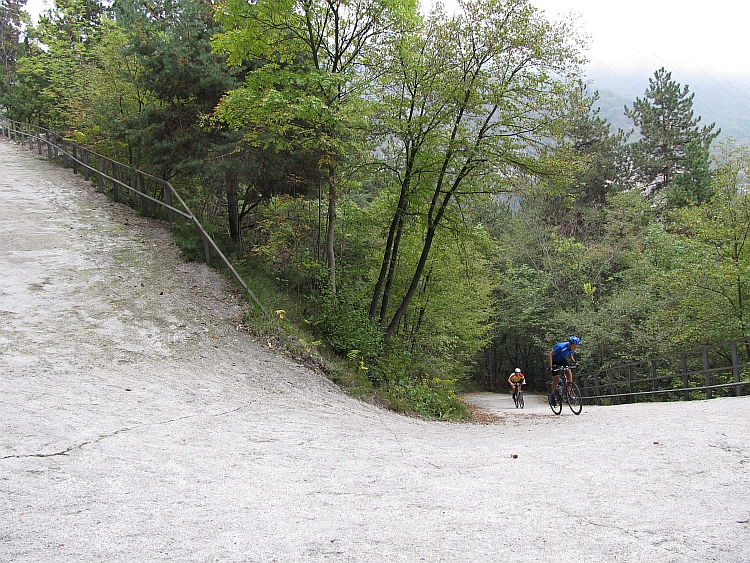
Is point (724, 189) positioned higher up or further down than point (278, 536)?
higher up

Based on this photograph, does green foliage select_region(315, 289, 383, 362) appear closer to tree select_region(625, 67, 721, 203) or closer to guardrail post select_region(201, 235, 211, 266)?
guardrail post select_region(201, 235, 211, 266)

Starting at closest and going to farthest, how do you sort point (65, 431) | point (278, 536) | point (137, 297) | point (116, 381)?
point (278, 536) → point (65, 431) → point (116, 381) → point (137, 297)

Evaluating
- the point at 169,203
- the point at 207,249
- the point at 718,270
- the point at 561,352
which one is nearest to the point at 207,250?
the point at 207,249

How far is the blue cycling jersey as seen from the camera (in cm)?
1255

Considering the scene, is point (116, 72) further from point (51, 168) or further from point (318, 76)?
point (318, 76)

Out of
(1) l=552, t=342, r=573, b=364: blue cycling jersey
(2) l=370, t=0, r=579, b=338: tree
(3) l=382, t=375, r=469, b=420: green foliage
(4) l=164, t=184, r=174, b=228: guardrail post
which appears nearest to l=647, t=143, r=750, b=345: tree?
(1) l=552, t=342, r=573, b=364: blue cycling jersey

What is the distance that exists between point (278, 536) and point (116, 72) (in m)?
17.4

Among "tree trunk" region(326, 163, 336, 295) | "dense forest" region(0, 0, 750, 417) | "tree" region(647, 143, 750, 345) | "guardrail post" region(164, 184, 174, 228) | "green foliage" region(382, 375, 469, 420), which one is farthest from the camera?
"tree" region(647, 143, 750, 345)

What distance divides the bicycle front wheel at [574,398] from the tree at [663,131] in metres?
34.0

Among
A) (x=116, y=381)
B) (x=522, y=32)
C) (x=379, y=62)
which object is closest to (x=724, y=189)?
(x=522, y=32)

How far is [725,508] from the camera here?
417 centimetres

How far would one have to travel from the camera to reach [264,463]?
5.46m

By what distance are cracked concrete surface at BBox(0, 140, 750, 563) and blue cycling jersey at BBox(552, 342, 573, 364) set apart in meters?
2.42

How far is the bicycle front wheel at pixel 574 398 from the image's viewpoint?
41.0 feet
